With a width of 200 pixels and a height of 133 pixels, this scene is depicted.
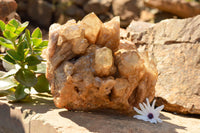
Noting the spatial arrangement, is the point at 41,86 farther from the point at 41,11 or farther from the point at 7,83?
the point at 41,11

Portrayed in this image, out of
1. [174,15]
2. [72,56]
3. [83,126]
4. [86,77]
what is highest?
[174,15]

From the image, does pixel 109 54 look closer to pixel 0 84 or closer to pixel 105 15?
pixel 0 84

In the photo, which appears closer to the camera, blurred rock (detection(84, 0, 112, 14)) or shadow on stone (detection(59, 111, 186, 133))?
shadow on stone (detection(59, 111, 186, 133))

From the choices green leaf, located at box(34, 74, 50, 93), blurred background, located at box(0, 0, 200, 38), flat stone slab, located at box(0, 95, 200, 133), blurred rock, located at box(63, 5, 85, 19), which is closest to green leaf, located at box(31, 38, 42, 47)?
green leaf, located at box(34, 74, 50, 93)

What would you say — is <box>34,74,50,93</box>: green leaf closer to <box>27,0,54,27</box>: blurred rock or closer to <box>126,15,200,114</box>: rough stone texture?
<box>126,15,200,114</box>: rough stone texture

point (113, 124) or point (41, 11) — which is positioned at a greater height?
point (41, 11)

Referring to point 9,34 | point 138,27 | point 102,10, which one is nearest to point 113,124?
point 9,34

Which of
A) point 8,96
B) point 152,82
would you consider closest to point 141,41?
point 152,82
